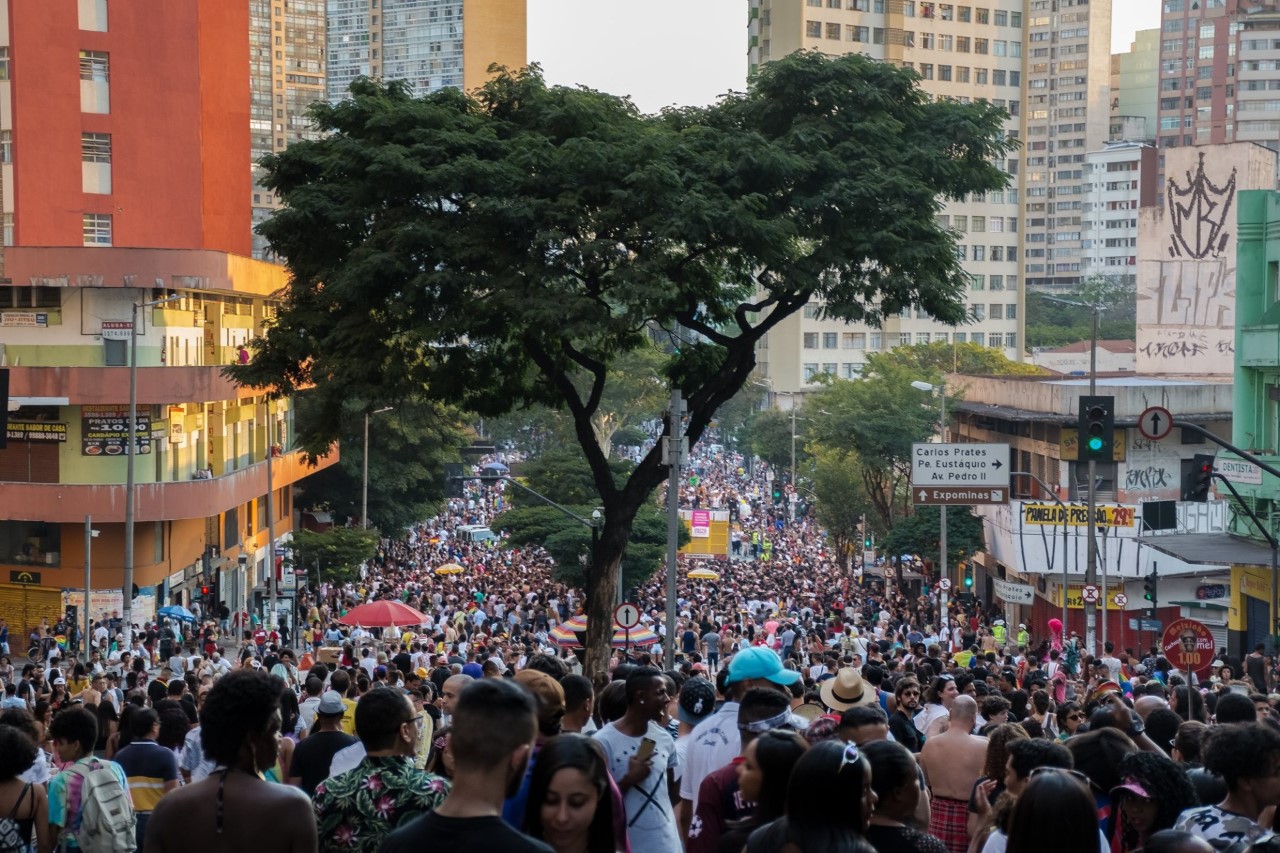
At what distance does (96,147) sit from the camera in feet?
148

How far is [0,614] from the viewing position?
1689 inches

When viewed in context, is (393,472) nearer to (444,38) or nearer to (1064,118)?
(444,38)

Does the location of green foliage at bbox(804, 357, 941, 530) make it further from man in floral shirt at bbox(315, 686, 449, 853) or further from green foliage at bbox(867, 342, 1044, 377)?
man in floral shirt at bbox(315, 686, 449, 853)

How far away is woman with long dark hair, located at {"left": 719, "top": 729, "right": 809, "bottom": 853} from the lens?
626cm

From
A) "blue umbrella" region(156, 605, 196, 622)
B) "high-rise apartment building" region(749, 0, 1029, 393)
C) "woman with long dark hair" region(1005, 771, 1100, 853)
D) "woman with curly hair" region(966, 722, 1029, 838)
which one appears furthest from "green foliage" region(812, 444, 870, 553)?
"woman with long dark hair" region(1005, 771, 1100, 853)

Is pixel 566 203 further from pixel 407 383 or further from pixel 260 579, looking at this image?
pixel 260 579

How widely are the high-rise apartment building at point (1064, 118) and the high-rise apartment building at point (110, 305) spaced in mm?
153759

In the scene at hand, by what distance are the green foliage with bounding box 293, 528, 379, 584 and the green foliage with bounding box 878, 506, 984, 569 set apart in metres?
17.0

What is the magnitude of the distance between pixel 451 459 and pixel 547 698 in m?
56.6

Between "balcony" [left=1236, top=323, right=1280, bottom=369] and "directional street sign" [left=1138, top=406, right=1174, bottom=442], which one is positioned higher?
"balcony" [left=1236, top=323, right=1280, bottom=369]

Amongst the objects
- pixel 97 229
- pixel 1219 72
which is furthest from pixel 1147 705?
pixel 1219 72

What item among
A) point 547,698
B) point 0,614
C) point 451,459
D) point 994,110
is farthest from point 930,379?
point 547,698

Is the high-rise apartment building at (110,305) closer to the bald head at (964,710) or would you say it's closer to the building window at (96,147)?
the building window at (96,147)

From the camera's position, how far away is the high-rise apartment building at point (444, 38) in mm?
180000
